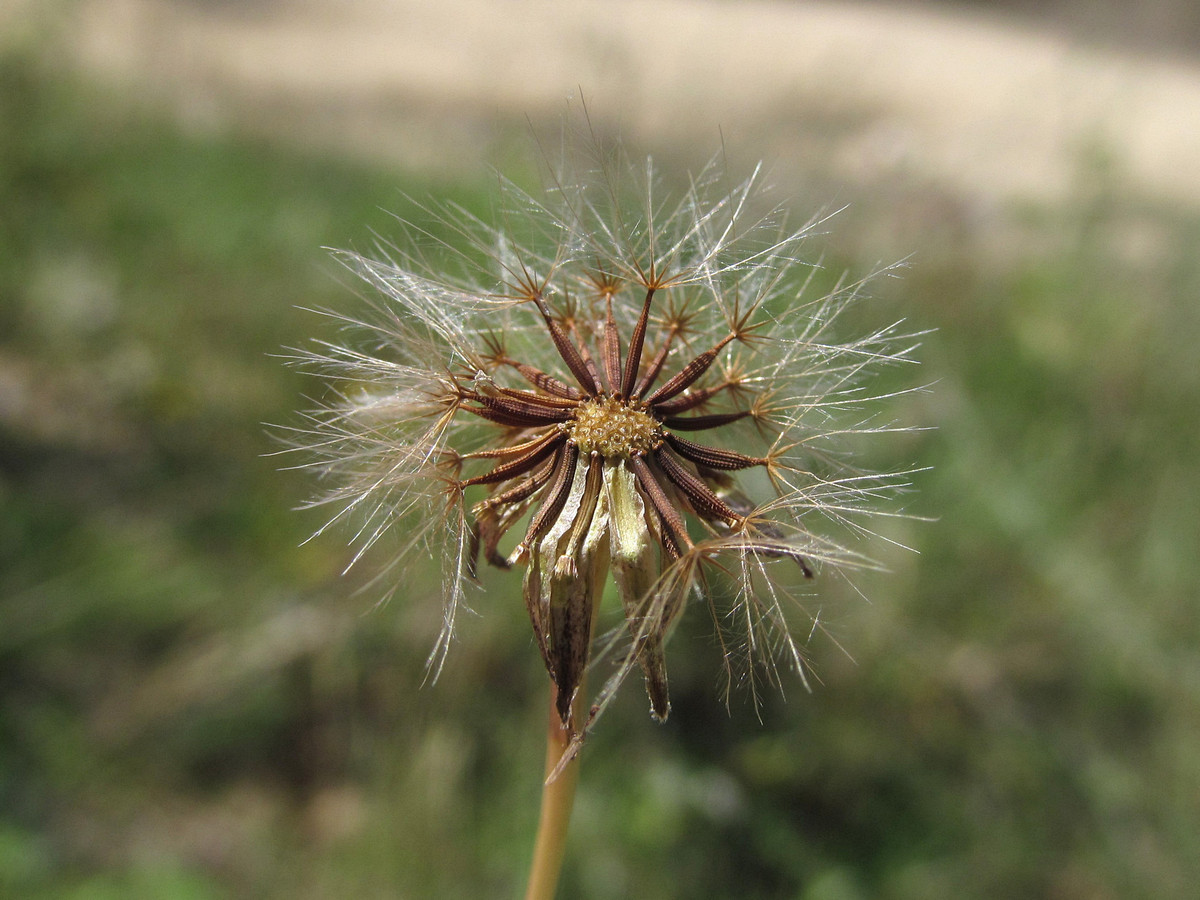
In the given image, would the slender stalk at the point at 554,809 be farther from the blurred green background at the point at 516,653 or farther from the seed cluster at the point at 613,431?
the blurred green background at the point at 516,653

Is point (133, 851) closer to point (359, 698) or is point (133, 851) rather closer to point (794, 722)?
point (359, 698)

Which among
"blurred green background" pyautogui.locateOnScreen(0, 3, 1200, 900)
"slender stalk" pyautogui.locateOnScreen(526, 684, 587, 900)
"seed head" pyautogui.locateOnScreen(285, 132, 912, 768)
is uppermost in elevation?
"seed head" pyautogui.locateOnScreen(285, 132, 912, 768)

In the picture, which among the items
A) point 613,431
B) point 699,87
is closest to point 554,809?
point 613,431

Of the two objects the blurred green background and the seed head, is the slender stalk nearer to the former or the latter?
the seed head

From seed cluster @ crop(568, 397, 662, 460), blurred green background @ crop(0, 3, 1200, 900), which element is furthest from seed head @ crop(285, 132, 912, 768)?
blurred green background @ crop(0, 3, 1200, 900)

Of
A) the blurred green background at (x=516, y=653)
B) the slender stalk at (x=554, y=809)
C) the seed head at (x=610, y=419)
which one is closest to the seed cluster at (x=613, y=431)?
the seed head at (x=610, y=419)

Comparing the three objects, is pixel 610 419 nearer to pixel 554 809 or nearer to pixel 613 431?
pixel 613 431

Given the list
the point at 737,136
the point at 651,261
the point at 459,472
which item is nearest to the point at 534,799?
the point at 459,472
